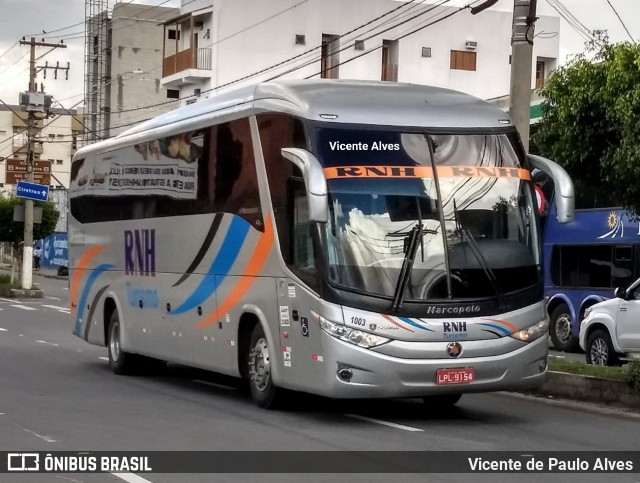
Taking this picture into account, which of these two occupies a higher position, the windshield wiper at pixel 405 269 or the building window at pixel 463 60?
the building window at pixel 463 60

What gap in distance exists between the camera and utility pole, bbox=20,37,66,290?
4878 cm

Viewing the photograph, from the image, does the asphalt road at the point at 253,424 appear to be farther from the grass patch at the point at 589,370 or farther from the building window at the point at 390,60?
the building window at the point at 390,60

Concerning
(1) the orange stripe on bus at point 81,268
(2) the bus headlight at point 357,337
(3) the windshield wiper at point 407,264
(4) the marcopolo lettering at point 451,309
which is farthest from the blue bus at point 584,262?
(2) the bus headlight at point 357,337

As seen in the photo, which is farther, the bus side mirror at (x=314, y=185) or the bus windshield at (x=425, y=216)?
the bus windshield at (x=425, y=216)

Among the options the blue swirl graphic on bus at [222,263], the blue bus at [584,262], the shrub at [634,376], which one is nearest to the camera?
the shrub at [634,376]

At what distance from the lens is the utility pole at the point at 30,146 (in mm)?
48781

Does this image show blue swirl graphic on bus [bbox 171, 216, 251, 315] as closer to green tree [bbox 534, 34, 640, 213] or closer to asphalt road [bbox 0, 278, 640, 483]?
asphalt road [bbox 0, 278, 640, 483]

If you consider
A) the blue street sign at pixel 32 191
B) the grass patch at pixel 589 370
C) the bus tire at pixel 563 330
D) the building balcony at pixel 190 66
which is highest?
the building balcony at pixel 190 66

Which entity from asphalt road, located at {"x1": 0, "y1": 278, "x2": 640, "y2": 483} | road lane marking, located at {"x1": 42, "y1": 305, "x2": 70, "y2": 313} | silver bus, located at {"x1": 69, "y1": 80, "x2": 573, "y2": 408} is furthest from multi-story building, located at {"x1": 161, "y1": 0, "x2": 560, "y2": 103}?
silver bus, located at {"x1": 69, "y1": 80, "x2": 573, "y2": 408}

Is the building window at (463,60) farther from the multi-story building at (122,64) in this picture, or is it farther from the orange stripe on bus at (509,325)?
the orange stripe on bus at (509,325)

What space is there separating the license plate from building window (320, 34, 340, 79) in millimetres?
45993

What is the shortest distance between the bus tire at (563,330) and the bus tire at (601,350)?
5.79 metres

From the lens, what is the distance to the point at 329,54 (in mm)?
58125
